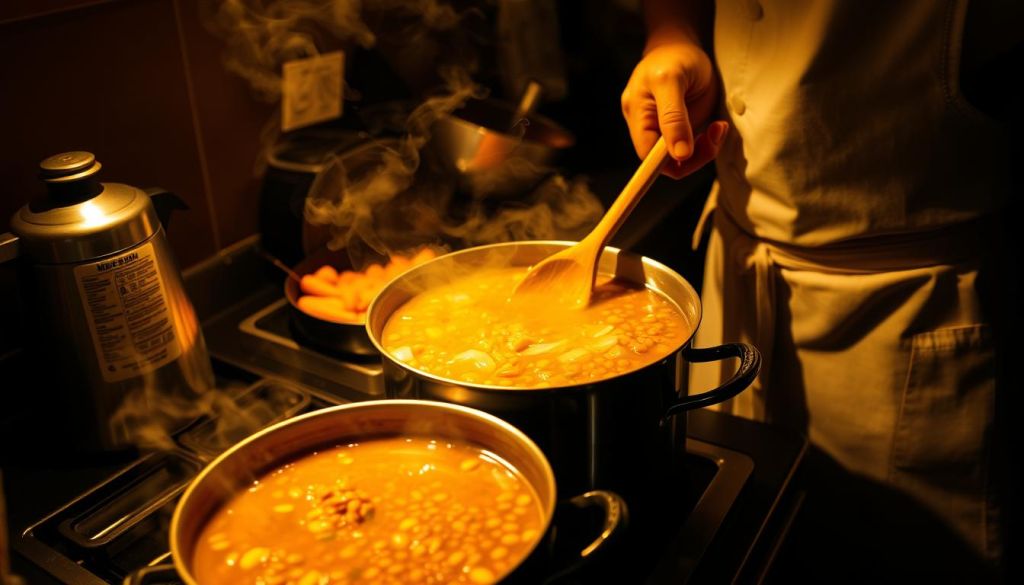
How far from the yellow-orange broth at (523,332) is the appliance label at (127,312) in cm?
28

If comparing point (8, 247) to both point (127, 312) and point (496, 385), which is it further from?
point (496, 385)

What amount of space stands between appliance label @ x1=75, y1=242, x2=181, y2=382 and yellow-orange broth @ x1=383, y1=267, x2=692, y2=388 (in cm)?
28

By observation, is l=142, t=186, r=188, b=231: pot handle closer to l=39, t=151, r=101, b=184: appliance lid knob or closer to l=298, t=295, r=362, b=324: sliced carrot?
l=39, t=151, r=101, b=184: appliance lid knob

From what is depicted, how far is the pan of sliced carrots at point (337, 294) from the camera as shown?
4.17ft

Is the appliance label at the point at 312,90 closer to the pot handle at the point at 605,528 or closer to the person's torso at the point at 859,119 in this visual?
the person's torso at the point at 859,119

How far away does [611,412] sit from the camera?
822 millimetres

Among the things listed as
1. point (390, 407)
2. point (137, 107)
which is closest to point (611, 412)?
point (390, 407)

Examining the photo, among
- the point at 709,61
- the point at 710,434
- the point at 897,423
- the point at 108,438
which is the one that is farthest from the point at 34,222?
the point at 897,423

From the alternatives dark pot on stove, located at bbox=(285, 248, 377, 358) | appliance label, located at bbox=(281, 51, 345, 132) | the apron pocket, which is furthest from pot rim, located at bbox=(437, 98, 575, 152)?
the apron pocket

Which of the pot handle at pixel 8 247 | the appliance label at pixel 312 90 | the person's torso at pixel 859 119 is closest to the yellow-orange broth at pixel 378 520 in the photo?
the pot handle at pixel 8 247

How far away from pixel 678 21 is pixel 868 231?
443 millimetres

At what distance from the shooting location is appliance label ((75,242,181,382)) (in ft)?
3.33

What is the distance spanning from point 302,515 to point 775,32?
906 millimetres

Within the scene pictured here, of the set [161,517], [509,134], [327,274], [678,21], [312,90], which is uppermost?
[678,21]
